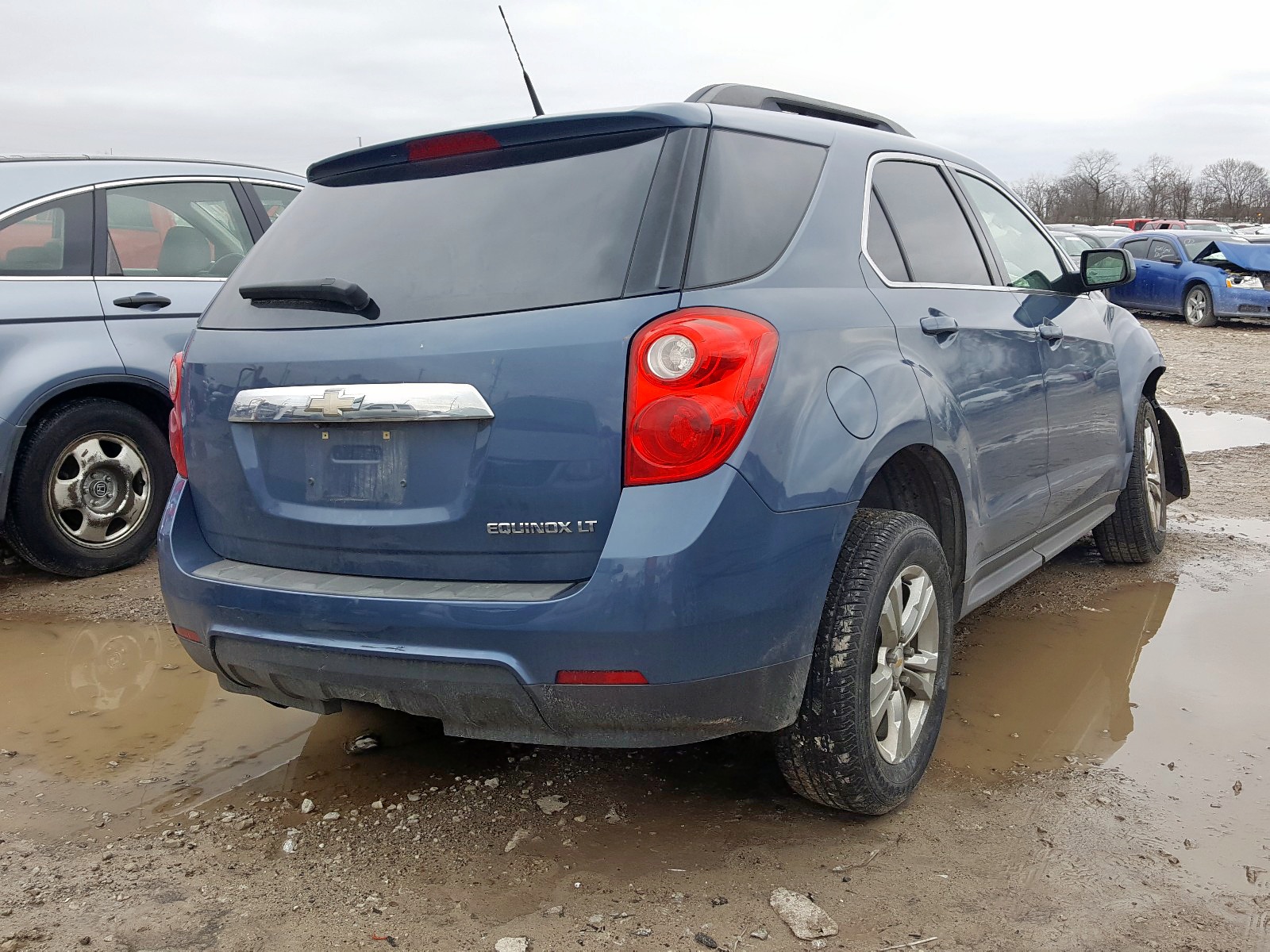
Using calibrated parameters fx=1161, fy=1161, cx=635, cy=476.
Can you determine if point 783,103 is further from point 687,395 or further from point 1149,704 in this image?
point 1149,704

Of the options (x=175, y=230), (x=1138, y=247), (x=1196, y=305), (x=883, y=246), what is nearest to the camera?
(x=883, y=246)

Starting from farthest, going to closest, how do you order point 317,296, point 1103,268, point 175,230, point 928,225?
point 175,230, point 1103,268, point 928,225, point 317,296

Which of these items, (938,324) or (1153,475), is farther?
(1153,475)

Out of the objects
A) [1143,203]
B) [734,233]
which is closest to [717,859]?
[734,233]

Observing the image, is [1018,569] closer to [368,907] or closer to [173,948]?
[368,907]

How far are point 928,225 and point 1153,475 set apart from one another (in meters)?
2.31

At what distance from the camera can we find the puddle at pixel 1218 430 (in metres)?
7.91

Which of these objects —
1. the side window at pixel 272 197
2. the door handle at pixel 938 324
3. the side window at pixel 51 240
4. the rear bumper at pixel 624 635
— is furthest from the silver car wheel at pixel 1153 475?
the side window at pixel 51 240

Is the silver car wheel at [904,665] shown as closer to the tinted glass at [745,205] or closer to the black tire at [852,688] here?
the black tire at [852,688]

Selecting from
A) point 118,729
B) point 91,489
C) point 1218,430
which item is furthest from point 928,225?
point 1218,430

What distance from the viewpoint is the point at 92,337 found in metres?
4.87

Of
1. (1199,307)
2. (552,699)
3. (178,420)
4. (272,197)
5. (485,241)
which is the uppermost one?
(272,197)

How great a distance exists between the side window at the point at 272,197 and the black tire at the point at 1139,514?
407 cm

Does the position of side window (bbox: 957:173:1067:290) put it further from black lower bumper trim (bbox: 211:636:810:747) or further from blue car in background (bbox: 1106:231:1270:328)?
blue car in background (bbox: 1106:231:1270:328)
